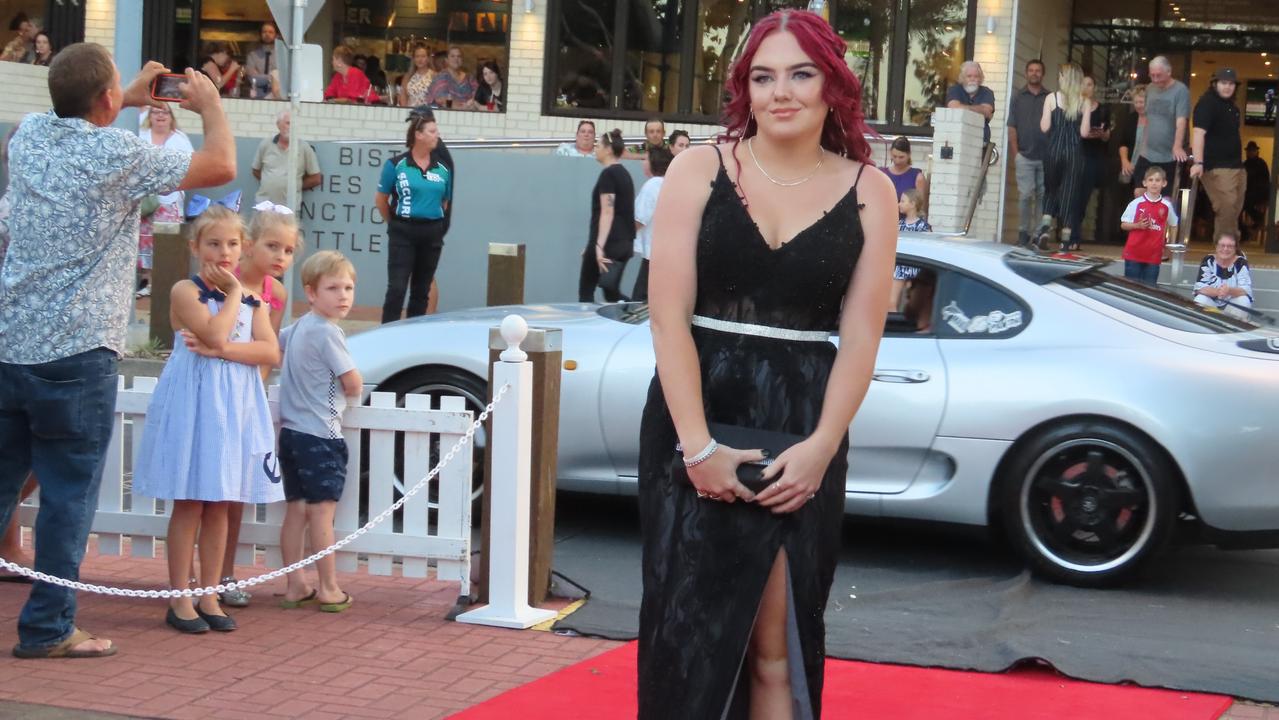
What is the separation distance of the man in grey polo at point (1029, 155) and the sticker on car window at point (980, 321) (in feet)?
31.3

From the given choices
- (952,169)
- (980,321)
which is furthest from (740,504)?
(952,169)

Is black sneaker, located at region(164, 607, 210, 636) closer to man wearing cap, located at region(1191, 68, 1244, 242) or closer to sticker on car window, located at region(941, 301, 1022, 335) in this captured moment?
sticker on car window, located at region(941, 301, 1022, 335)

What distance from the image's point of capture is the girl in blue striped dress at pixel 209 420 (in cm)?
565

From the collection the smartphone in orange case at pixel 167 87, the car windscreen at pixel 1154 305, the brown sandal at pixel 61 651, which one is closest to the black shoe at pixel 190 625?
the brown sandal at pixel 61 651

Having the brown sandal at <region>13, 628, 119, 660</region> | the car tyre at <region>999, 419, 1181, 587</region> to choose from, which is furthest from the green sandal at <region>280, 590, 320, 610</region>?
the car tyre at <region>999, 419, 1181, 587</region>

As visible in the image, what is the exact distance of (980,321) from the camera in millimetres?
7172

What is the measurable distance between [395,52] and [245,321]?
15.7 m

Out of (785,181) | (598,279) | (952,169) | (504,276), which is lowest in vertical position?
(598,279)

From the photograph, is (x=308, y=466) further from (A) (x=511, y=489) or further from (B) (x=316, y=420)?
(A) (x=511, y=489)

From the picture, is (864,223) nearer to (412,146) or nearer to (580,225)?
(412,146)

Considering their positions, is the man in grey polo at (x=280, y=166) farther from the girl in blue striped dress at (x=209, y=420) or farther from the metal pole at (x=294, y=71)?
the girl in blue striped dress at (x=209, y=420)

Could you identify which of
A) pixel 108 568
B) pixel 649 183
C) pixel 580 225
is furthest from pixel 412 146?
pixel 108 568

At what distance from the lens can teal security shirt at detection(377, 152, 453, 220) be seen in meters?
12.4

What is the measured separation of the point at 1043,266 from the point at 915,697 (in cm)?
275
